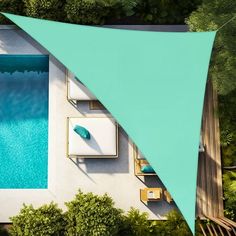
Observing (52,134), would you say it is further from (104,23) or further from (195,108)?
(195,108)

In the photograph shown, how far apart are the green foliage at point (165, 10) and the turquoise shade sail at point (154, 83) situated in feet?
11.4

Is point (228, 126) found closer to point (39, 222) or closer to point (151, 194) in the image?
point (151, 194)

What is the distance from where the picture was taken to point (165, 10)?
12266mm

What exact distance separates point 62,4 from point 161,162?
242 inches

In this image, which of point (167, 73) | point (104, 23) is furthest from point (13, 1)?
point (167, 73)

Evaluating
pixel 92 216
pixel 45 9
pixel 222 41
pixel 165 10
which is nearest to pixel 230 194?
pixel 92 216

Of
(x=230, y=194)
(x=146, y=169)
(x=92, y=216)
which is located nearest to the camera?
(x=92, y=216)

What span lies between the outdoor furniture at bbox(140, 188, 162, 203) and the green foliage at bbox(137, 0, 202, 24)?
488 cm

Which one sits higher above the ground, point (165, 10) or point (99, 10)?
point (165, 10)

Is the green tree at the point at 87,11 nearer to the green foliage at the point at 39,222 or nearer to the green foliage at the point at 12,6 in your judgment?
the green foliage at the point at 12,6

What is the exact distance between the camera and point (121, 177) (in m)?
11.6

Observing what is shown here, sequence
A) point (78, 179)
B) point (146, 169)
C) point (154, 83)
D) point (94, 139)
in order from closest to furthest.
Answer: point (154, 83)
point (146, 169)
point (94, 139)
point (78, 179)

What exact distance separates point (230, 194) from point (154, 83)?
448 centimetres

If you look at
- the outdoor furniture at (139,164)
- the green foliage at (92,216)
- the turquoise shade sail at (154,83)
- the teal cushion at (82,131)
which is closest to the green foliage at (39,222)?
the green foliage at (92,216)
